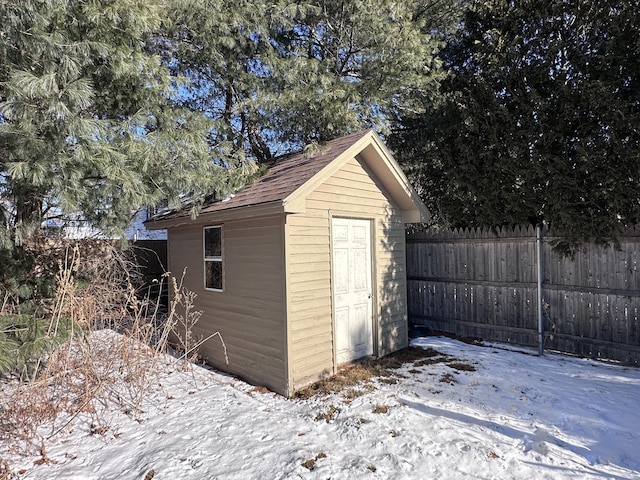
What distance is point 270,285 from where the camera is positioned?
17.7 ft

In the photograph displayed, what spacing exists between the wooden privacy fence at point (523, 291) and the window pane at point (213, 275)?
14.4 feet

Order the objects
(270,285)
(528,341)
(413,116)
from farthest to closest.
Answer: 1. (413,116)
2. (528,341)
3. (270,285)

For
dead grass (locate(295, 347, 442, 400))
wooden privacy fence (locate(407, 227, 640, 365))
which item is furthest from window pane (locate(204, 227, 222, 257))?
wooden privacy fence (locate(407, 227, 640, 365))

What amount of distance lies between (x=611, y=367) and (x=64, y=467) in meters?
7.22

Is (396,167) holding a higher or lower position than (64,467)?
higher

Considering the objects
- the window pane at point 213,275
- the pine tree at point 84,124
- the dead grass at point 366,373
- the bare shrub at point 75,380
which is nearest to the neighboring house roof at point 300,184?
the pine tree at point 84,124

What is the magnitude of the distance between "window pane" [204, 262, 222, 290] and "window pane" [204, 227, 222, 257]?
166mm

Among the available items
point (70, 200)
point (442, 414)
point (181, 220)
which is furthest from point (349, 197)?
point (70, 200)

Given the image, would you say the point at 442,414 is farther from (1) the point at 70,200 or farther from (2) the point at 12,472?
(1) the point at 70,200

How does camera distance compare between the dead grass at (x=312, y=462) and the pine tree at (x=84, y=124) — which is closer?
the dead grass at (x=312, y=462)

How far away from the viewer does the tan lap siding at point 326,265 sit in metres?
5.28

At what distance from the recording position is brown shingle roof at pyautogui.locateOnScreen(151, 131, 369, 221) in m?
5.33

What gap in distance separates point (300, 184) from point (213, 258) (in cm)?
222

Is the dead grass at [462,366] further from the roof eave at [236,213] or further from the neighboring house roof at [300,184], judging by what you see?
the roof eave at [236,213]
